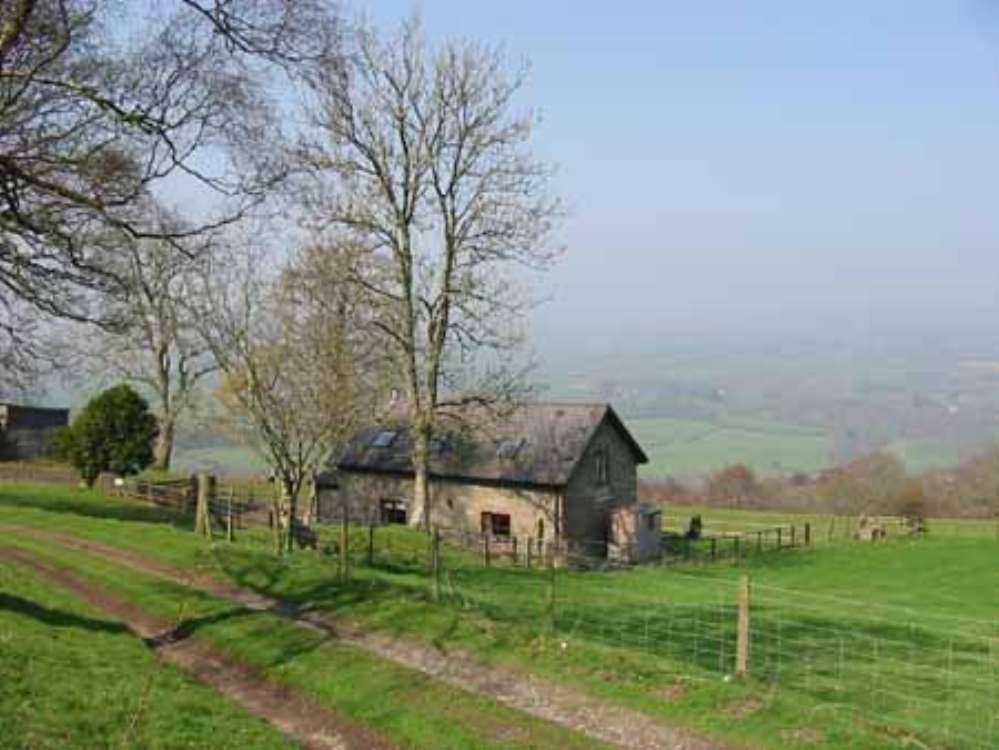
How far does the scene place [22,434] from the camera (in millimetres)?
57594

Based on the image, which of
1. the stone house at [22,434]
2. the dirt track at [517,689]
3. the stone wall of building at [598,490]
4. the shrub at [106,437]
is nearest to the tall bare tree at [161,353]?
the shrub at [106,437]

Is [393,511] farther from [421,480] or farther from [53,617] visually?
[53,617]

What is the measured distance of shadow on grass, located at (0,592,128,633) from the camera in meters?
17.4

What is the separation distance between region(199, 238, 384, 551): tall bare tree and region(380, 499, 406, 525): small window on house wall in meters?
10.2

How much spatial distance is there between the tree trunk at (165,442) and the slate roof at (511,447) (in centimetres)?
1262

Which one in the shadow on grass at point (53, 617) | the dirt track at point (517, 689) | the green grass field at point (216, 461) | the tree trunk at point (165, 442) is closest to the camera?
the dirt track at point (517, 689)

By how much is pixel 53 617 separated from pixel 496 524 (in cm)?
2716

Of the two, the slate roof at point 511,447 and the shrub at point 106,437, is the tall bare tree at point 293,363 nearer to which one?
the slate roof at point 511,447

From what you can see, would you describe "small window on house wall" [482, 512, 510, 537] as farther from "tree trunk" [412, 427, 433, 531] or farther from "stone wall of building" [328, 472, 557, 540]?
"tree trunk" [412, 427, 433, 531]

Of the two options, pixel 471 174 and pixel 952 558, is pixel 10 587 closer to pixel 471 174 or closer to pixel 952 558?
pixel 471 174

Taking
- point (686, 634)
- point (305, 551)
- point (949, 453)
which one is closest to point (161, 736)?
point (686, 634)

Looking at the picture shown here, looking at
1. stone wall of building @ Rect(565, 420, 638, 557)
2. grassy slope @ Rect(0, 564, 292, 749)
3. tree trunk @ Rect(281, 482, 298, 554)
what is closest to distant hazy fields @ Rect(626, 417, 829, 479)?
stone wall of building @ Rect(565, 420, 638, 557)

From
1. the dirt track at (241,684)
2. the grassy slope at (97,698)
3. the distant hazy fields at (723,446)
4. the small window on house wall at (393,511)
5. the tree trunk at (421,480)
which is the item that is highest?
the distant hazy fields at (723,446)

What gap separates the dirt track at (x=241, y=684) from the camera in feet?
44.7
